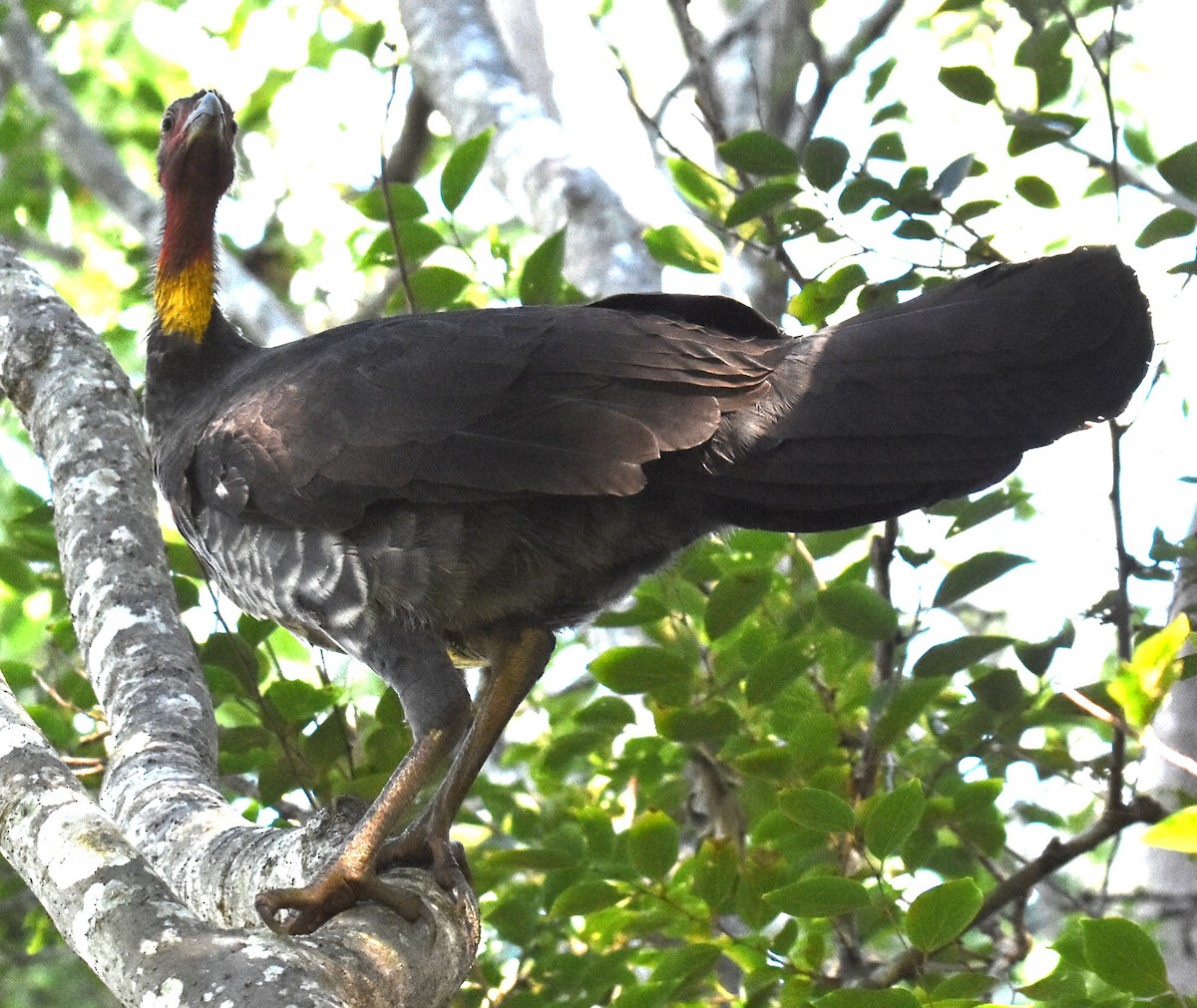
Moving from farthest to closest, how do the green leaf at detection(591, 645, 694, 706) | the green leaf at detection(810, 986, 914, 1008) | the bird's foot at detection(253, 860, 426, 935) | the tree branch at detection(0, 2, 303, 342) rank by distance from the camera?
the tree branch at detection(0, 2, 303, 342)
the green leaf at detection(591, 645, 694, 706)
the bird's foot at detection(253, 860, 426, 935)
the green leaf at detection(810, 986, 914, 1008)

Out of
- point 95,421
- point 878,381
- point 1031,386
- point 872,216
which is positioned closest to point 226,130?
point 95,421

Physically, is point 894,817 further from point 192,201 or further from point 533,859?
point 192,201

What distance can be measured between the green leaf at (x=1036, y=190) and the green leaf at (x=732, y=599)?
3.89 feet

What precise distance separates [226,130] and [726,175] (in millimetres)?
1655

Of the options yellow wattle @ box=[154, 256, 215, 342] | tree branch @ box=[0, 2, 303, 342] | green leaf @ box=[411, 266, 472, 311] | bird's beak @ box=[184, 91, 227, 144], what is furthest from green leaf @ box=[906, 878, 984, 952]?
tree branch @ box=[0, 2, 303, 342]

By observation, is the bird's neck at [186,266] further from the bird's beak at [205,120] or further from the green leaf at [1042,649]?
the green leaf at [1042,649]

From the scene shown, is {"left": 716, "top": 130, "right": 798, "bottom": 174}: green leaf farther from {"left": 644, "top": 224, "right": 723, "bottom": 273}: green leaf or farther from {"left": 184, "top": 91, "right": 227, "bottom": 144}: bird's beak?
{"left": 184, "top": 91, "right": 227, "bottom": 144}: bird's beak

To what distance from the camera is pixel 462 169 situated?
4.09m

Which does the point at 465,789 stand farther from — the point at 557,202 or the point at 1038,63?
the point at 557,202

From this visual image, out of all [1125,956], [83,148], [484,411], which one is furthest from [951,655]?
[83,148]

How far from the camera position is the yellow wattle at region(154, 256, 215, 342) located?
4.04 metres

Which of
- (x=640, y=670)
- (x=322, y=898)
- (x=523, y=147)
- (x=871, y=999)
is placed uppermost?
(x=523, y=147)

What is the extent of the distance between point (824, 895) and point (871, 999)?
222 millimetres

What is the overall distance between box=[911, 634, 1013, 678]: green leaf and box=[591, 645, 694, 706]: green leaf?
595 millimetres
